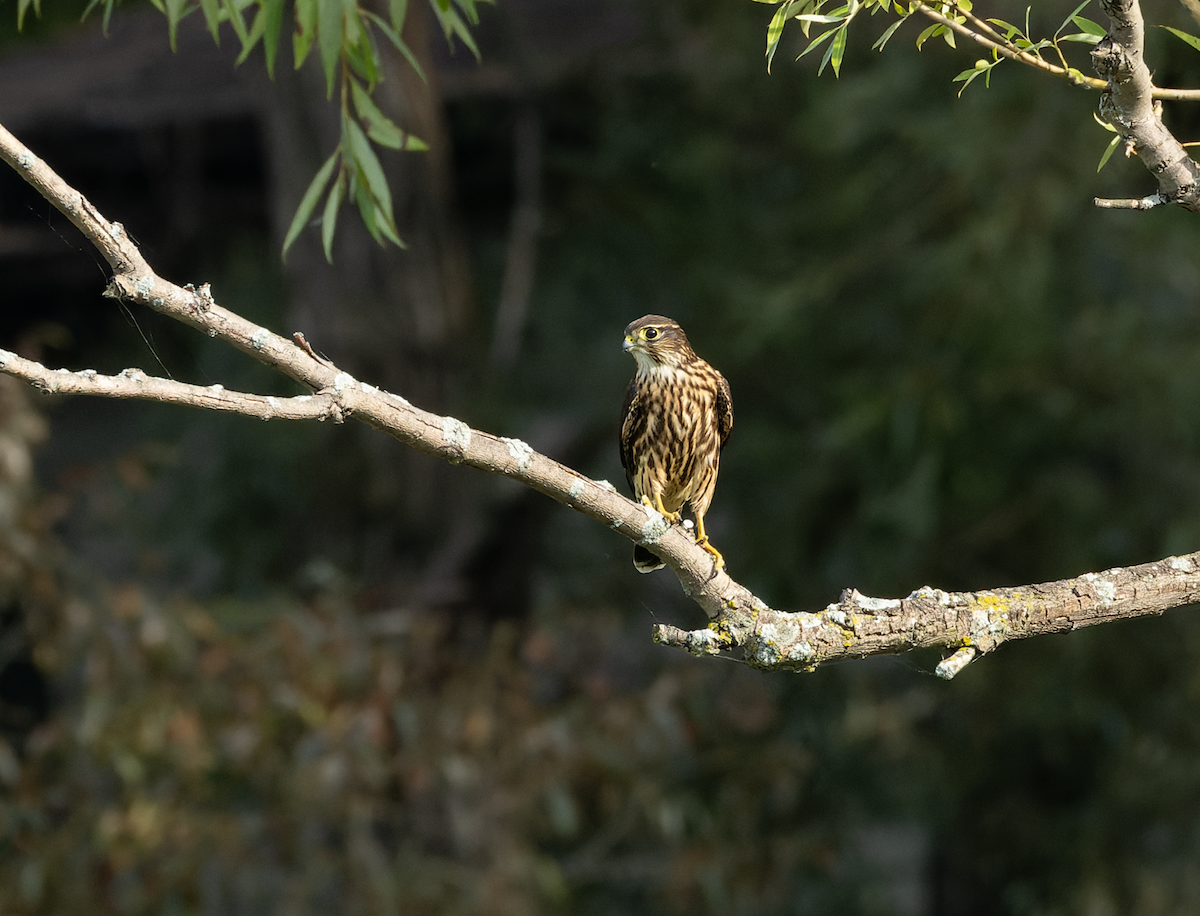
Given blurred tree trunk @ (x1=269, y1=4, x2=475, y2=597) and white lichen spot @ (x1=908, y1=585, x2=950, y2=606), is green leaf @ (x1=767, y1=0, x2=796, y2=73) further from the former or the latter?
blurred tree trunk @ (x1=269, y1=4, x2=475, y2=597)

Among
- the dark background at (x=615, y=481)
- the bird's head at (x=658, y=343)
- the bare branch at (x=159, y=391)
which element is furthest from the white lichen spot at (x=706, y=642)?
the dark background at (x=615, y=481)

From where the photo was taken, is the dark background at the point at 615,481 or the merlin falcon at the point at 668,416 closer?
the merlin falcon at the point at 668,416

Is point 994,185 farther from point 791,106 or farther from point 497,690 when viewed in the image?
point 497,690

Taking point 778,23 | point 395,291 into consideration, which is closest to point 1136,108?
point 778,23

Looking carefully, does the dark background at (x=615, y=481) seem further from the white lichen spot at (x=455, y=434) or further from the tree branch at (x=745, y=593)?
the white lichen spot at (x=455, y=434)

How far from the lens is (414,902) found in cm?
550

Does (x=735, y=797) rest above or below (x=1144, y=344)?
below

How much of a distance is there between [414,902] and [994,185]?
358cm

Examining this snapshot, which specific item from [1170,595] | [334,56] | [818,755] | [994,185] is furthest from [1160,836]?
[334,56]

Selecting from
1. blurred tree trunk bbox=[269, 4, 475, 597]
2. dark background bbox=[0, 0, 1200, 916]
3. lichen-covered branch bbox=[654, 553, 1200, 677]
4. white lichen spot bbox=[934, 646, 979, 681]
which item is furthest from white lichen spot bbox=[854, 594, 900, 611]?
blurred tree trunk bbox=[269, 4, 475, 597]

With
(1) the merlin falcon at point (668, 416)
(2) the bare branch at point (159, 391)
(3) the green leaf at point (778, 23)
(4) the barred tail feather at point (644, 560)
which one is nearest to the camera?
(2) the bare branch at point (159, 391)

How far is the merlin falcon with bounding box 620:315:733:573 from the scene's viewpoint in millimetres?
3488

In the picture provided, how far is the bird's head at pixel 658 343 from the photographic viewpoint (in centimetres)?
352

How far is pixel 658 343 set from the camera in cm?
353
